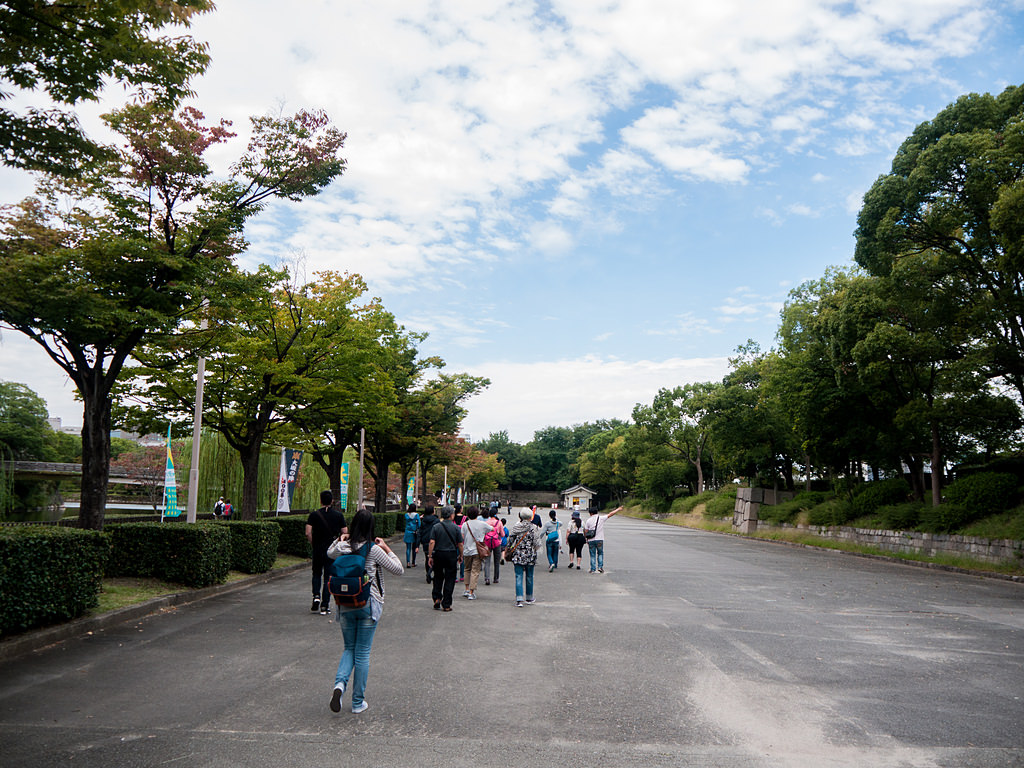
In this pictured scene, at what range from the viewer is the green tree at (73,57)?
21.2ft

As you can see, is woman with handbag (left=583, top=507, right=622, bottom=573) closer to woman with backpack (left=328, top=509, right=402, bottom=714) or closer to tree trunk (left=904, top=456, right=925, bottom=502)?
woman with backpack (left=328, top=509, right=402, bottom=714)

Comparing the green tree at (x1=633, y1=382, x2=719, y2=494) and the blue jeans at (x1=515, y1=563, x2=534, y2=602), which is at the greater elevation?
the green tree at (x1=633, y1=382, x2=719, y2=494)

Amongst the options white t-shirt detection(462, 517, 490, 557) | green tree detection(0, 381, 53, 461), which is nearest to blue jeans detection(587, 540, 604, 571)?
white t-shirt detection(462, 517, 490, 557)

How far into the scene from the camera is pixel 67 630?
26.8ft

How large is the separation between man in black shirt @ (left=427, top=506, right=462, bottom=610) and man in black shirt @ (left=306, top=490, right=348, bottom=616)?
58.5 inches

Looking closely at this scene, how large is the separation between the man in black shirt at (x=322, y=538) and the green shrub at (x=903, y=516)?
23.0 m

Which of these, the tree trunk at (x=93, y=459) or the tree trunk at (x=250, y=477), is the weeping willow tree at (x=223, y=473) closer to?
the tree trunk at (x=250, y=477)

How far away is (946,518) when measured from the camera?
76.9 ft

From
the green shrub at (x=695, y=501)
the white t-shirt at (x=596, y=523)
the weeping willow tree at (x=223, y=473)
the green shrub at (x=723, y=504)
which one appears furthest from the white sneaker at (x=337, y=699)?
the green shrub at (x=695, y=501)

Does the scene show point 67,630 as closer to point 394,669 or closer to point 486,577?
point 394,669

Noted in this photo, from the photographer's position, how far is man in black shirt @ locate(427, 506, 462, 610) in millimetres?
10867

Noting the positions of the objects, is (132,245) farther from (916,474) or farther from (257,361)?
(916,474)

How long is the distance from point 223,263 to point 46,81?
22.4 ft

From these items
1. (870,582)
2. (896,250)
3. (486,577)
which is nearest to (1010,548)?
(870,582)
